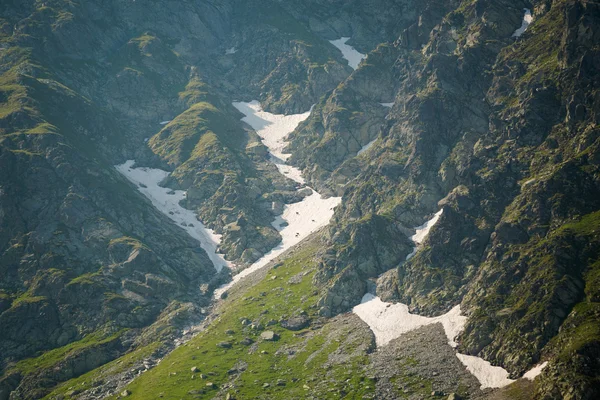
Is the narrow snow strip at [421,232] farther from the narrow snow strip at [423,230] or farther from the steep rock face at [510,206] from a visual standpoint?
the steep rock face at [510,206]

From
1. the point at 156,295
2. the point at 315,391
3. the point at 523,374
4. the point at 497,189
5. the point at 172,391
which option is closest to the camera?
the point at 523,374

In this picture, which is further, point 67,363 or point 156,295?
point 156,295

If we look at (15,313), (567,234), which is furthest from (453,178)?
(15,313)

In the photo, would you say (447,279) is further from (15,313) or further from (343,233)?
(15,313)

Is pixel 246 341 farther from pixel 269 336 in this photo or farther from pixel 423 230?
pixel 423 230

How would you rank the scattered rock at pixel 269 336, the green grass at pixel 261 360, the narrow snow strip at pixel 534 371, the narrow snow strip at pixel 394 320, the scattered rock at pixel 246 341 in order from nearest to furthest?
the narrow snow strip at pixel 534 371, the green grass at pixel 261 360, the narrow snow strip at pixel 394 320, the scattered rock at pixel 269 336, the scattered rock at pixel 246 341

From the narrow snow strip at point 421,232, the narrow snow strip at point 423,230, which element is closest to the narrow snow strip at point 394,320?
the narrow snow strip at point 421,232

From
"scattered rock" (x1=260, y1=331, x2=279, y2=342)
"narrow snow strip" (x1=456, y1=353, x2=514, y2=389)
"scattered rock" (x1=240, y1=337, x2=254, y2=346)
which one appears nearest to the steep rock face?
"narrow snow strip" (x1=456, y1=353, x2=514, y2=389)
